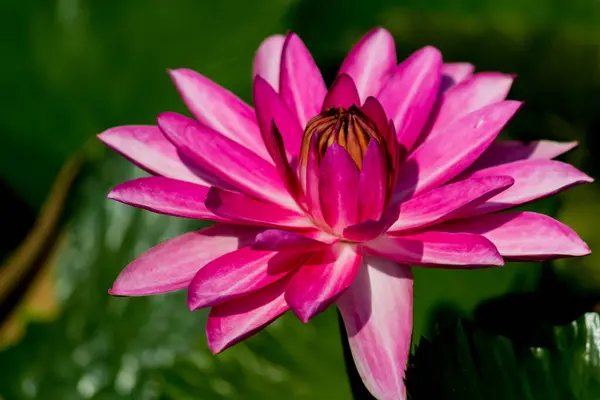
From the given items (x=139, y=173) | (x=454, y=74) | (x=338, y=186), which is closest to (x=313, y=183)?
(x=338, y=186)

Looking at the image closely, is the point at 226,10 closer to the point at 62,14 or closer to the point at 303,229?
the point at 62,14

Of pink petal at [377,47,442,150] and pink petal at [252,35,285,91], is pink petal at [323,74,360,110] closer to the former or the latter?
pink petal at [377,47,442,150]

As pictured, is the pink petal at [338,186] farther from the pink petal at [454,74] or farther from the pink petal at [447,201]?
the pink petal at [454,74]

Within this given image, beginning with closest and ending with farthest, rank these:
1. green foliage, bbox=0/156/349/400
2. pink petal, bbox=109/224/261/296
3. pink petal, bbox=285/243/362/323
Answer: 1. pink petal, bbox=285/243/362/323
2. pink petal, bbox=109/224/261/296
3. green foliage, bbox=0/156/349/400

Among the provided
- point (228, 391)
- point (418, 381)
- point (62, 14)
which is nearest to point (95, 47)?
point (62, 14)

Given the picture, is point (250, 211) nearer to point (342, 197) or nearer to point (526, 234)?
point (342, 197)

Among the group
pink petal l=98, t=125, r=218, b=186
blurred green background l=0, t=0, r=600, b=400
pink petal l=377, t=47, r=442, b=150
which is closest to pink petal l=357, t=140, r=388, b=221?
pink petal l=377, t=47, r=442, b=150

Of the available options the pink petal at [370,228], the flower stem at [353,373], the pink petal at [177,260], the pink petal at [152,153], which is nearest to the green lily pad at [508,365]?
the flower stem at [353,373]
